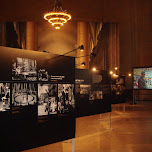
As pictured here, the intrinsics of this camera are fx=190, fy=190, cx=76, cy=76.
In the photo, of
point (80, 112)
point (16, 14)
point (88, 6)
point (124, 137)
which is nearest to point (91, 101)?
point (80, 112)

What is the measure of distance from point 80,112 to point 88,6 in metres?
9.60

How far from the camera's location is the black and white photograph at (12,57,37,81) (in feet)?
13.0

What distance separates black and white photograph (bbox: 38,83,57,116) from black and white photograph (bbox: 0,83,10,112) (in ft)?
2.43

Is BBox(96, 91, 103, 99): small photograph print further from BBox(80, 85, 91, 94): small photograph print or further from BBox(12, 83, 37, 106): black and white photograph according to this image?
BBox(12, 83, 37, 106): black and white photograph

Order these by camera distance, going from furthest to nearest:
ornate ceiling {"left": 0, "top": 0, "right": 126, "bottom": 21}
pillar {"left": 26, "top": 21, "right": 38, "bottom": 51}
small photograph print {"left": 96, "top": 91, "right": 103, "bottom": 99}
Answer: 1. pillar {"left": 26, "top": 21, "right": 38, "bottom": 51}
2. ornate ceiling {"left": 0, "top": 0, "right": 126, "bottom": 21}
3. small photograph print {"left": 96, "top": 91, "right": 103, "bottom": 99}

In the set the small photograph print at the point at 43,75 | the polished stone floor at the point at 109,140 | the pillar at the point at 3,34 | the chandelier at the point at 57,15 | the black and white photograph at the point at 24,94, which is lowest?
the polished stone floor at the point at 109,140

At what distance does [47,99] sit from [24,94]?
24.7 inches

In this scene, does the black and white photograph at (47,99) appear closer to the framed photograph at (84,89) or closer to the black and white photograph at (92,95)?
the framed photograph at (84,89)

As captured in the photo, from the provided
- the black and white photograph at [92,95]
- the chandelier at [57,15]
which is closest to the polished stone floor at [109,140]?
the black and white photograph at [92,95]

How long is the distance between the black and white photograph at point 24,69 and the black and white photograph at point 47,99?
33 centimetres

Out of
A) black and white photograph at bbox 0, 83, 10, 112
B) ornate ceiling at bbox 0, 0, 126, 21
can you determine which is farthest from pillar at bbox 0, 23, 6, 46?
black and white photograph at bbox 0, 83, 10, 112

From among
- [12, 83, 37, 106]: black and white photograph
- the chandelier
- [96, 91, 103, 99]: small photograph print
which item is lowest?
[96, 91, 103, 99]: small photograph print

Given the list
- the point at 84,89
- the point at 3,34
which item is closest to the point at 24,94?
the point at 84,89

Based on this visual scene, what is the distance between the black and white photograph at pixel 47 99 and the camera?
439cm
